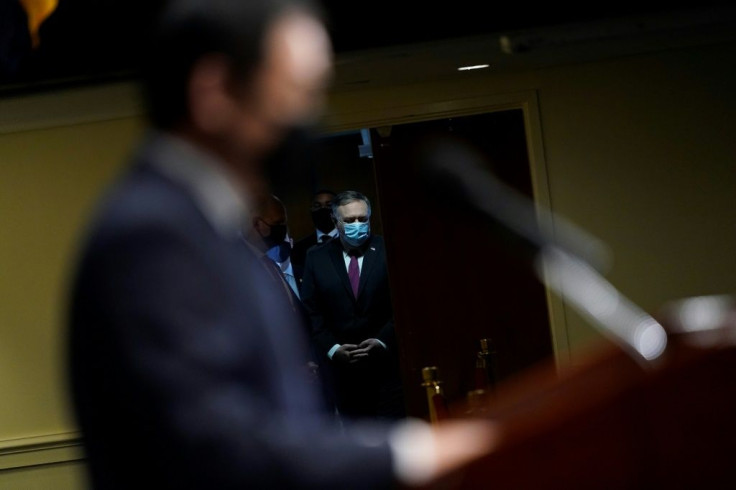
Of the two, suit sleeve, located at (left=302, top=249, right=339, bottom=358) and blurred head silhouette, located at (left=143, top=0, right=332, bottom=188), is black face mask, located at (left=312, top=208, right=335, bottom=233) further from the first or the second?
blurred head silhouette, located at (left=143, top=0, right=332, bottom=188)

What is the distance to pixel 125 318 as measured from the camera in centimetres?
109

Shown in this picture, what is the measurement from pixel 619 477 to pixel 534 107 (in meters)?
5.88

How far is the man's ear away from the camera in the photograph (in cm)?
119

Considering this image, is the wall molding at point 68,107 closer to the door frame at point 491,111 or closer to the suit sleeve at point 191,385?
the door frame at point 491,111

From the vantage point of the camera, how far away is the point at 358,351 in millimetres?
7168

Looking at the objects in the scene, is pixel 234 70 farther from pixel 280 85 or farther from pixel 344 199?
pixel 344 199

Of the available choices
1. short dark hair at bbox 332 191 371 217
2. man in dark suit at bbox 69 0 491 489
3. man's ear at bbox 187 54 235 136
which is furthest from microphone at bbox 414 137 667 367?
short dark hair at bbox 332 191 371 217

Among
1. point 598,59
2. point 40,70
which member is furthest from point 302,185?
point 598,59

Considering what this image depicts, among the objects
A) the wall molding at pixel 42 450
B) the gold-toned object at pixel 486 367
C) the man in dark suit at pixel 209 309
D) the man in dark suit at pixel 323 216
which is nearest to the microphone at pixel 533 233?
the man in dark suit at pixel 209 309

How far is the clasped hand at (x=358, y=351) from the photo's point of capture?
281 inches

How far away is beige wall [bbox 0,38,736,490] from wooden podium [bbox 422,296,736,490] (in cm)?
574

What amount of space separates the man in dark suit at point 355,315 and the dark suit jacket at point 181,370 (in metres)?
6.00

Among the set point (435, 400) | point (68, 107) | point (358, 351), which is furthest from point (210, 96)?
point (358, 351)

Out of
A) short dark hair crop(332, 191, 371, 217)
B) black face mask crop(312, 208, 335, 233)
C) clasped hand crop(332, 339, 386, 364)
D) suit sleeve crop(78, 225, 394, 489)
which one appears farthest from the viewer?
black face mask crop(312, 208, 335, 233)
